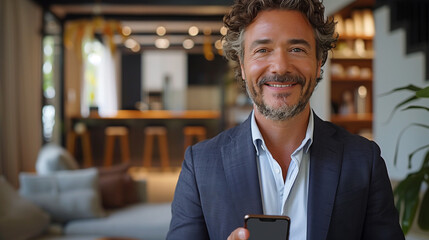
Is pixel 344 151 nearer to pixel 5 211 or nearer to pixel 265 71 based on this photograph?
pixel 265 71

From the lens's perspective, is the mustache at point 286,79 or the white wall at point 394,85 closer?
the mustache at point 286,79

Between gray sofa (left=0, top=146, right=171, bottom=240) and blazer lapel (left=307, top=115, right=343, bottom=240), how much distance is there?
84.5 inches

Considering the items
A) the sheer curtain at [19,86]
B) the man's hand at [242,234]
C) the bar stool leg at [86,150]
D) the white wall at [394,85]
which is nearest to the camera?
the man's hand at [242,234]

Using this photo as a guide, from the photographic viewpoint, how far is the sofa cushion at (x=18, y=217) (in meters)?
2.45

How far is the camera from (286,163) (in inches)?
44.8

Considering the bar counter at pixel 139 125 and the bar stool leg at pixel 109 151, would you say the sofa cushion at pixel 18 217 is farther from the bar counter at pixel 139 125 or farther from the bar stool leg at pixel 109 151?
the bar counter at pixel 139 125

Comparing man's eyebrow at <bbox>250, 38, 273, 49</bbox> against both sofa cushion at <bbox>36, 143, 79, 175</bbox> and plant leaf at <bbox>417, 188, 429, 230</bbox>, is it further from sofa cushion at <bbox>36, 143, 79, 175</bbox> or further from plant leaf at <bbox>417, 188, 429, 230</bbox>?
sofa cushion at <bbox>36, 143, 79, 175</bbox>

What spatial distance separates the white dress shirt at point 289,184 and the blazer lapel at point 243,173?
0.12 ft

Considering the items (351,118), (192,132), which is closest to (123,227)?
(351,118)

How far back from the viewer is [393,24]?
11.2 ft

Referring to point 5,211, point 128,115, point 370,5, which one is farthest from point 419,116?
point 128,115

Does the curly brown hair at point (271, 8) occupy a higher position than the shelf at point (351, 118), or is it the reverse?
the curly brown hair at point (271, 8)

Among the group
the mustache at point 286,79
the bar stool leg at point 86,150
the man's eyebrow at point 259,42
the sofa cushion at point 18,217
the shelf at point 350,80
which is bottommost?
the bar stool leg at point 86,150

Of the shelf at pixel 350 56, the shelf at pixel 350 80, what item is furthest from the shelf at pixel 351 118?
the shelf at pixel 350 56
